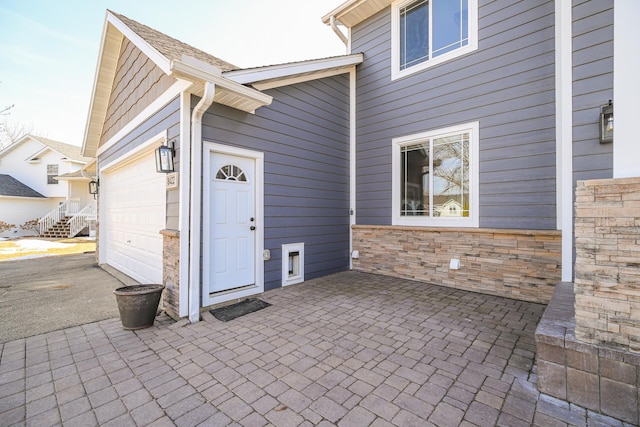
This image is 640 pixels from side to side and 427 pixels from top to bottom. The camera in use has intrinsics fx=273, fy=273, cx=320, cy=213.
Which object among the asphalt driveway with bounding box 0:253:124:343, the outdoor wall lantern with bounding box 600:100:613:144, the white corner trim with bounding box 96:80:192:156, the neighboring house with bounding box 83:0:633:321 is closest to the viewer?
the outdoor wall lantern with bounding box 600:100:613:144

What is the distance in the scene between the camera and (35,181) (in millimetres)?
16828

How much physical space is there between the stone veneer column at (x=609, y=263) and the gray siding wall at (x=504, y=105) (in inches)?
94.8

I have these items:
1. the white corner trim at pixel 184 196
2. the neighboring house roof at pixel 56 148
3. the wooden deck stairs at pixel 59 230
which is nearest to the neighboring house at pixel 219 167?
the white corner trim at pixel 184 196

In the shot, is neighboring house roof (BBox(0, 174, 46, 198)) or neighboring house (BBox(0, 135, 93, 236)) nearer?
neighboring house roof (BBox(0, 174, 46, 198))

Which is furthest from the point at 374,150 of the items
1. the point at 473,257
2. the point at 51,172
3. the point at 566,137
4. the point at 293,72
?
the point at 51,172

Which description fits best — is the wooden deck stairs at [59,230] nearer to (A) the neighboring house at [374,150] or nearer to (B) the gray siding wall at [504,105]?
(A) the neighboring house at [374,150]

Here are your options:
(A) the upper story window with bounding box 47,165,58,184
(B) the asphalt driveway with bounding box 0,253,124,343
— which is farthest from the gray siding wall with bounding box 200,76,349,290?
(A) the upper story window with bounding box 47,165,58,184

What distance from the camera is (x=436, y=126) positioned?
16.2 feet

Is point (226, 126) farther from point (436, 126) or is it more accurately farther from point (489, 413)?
point (489, 413)

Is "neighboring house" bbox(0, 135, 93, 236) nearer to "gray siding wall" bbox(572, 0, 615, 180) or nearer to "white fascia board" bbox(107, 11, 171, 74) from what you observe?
"white fascia board" bbox(107, 11, 171, 74)

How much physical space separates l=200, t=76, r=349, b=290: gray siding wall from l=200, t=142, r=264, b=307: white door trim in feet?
0.28

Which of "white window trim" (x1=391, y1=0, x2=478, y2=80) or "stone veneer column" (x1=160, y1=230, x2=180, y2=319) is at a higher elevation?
"white window trim" (x1=391, y1=0, x2=478, y2=80)

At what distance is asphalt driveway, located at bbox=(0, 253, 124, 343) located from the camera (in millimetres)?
3377

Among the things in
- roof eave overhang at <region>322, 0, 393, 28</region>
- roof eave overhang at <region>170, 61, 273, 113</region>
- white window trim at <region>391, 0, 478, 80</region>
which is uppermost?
roof eave overhang at <region>322, 0, 393, 28</region>
